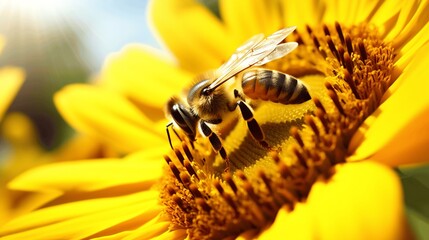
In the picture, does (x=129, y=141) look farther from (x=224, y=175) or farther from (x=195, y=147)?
(x=224, y=175)

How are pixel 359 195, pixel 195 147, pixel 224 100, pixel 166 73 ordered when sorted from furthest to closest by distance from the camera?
pixel 166 73 < pixel 195 147 < pixel 224 100 < pixel 359 195

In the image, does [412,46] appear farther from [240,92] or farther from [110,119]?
[110,119]

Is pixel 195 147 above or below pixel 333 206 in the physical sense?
above

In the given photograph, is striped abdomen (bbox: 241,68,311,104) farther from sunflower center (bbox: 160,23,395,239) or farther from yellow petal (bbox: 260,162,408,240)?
yellow petal (bbox: 260,162,408,240)

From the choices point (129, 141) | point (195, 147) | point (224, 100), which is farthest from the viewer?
point (129, 141)

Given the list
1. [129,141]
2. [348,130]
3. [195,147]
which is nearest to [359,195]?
[348,130]

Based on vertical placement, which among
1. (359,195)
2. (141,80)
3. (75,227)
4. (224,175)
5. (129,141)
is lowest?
(359,195)

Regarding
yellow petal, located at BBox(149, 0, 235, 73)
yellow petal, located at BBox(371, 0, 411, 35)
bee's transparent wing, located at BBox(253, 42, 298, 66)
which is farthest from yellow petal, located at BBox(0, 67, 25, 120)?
yellow petal, located at BBox(371, 0, 411, 35)
